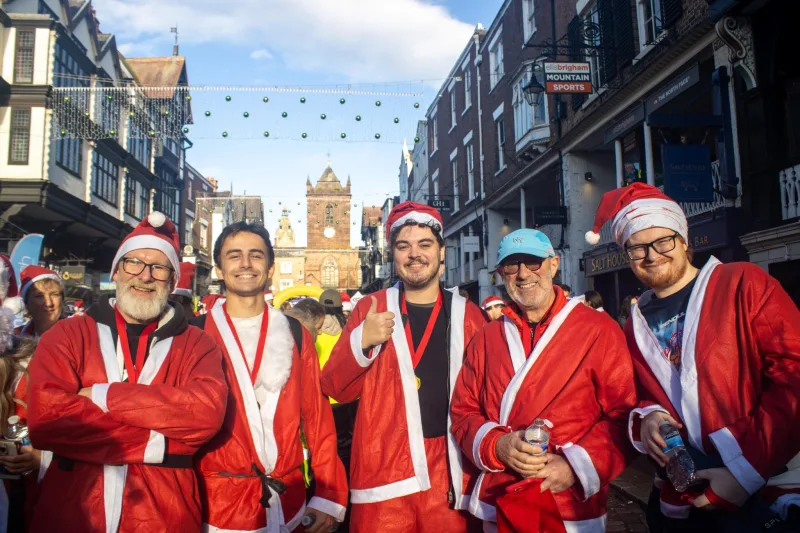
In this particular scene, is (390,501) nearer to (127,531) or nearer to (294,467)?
(294,467)

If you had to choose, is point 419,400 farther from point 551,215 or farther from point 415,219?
point 551,215

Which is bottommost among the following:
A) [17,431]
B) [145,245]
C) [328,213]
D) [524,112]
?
[17,431]

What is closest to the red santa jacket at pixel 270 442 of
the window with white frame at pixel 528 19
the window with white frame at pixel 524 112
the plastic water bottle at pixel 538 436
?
the plastic water bottle at pixel 538 436

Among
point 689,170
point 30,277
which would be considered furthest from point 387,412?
point 689,170

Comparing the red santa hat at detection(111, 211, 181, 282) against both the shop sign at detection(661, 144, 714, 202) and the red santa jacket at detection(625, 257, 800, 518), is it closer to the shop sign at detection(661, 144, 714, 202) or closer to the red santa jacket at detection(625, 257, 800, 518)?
the red santa jacket at detection(625, 257, 800, 518)

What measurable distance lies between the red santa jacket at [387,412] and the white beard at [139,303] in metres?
0.91

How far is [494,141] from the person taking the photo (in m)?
21.7

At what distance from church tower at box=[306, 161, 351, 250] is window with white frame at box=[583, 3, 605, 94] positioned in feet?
191

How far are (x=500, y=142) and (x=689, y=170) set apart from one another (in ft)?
39.5

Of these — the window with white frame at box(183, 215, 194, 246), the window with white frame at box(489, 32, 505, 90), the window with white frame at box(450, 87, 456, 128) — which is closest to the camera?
the window with white frame at box(489, 32, 505, 90)

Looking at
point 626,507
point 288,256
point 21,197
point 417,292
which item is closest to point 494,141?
point 21,197

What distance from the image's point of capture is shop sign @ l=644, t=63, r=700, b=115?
9.86 m

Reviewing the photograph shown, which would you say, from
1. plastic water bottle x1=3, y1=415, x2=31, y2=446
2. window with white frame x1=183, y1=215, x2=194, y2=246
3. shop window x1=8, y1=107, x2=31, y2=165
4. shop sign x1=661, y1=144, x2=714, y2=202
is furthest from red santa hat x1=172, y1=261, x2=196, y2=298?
window with white frame x1=183, y1=215, x2=194, y2=246

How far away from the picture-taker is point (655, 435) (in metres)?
2.25
